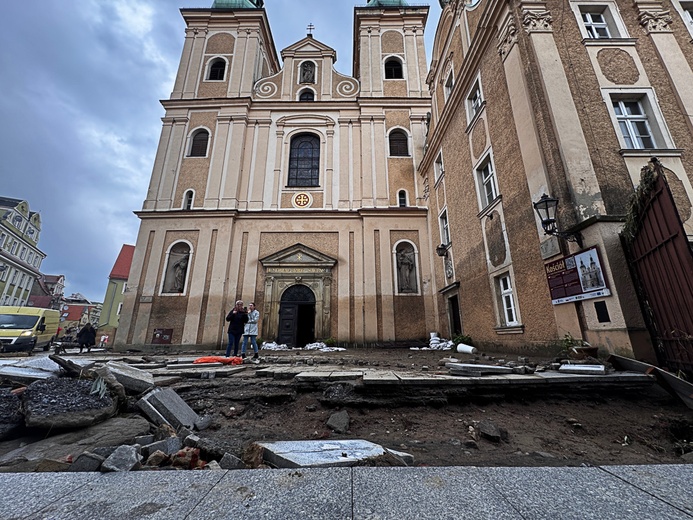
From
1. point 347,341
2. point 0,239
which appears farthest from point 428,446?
point 0,239

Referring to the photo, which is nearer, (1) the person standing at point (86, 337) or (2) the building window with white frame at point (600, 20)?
(2) the building window with white frame at point (600, 20)

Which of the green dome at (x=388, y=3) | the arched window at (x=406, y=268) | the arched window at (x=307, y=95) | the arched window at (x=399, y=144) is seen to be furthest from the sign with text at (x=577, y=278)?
the green dome at (x=388, y=3)

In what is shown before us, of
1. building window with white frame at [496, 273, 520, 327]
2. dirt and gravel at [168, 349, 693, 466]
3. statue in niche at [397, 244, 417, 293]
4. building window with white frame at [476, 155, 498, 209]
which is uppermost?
building window with white frame at [476, 155, 498, 209]

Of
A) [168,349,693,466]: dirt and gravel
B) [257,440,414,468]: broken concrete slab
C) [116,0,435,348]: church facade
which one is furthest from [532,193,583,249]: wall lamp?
[116,0,435,348]: church facade

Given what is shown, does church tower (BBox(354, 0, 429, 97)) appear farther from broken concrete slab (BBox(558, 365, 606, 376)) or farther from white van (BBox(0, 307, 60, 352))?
white van (BBox(0, 307, 60, 352))

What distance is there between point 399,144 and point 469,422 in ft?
52.9

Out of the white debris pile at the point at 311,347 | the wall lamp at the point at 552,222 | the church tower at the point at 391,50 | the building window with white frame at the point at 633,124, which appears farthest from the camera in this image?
the church tower at the point at 391,50

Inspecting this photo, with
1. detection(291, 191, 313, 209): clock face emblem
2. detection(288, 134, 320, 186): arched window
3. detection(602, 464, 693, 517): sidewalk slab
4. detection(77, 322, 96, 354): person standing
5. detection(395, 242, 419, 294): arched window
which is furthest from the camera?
detection(288, 134, 320, 186): arched window

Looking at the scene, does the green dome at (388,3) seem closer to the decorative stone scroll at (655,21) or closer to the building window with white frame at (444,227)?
the building window with white frame at (444,227)

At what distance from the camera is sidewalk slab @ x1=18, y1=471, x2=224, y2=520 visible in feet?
4.64

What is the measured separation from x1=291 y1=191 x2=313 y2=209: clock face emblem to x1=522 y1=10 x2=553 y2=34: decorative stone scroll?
35.5 ft

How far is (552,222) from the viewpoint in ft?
17.6

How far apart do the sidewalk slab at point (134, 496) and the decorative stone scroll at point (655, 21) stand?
12.2m

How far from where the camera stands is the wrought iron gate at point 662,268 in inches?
148
